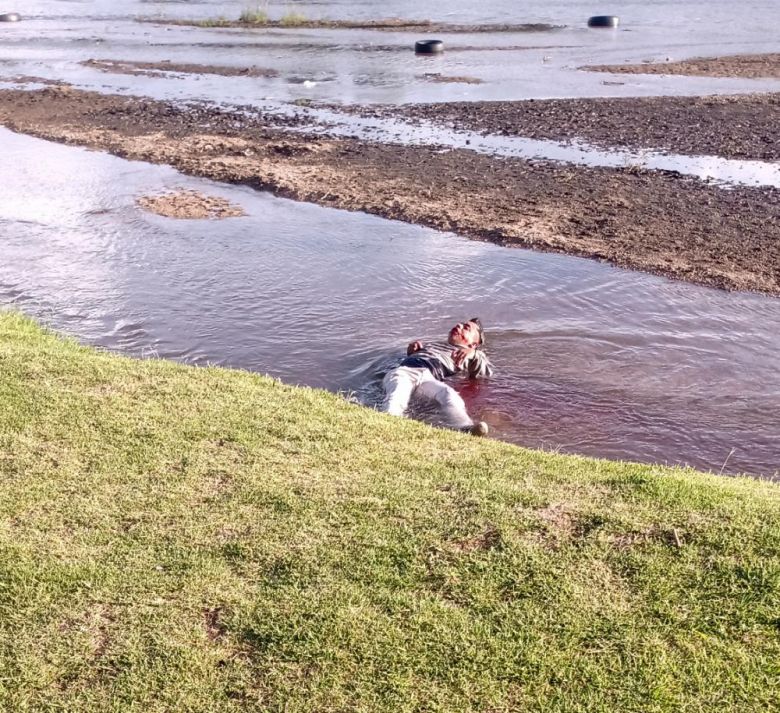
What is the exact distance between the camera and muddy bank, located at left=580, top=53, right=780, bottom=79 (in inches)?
1009

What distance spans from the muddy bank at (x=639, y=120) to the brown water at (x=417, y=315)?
22.1 ft

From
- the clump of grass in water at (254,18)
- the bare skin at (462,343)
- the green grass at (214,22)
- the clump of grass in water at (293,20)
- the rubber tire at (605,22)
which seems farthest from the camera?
the green grass at (214,22)

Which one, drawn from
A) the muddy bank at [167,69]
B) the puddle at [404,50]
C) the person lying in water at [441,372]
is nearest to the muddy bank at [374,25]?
the puddle at [404,50]

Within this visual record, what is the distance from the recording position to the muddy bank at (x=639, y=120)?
54.6 ft

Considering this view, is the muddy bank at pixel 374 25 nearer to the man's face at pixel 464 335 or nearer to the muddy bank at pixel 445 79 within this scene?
the muddy bank at pixel 445 79

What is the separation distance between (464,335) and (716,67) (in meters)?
22.7

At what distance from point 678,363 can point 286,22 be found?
39.3 meters

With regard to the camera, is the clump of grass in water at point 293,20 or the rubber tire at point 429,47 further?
the clump of grass in water at point 293,20

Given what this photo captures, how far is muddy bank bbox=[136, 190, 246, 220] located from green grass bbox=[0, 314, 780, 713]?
764cm

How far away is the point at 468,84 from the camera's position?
25141 millimetres

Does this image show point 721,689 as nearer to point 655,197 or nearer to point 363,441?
point 363,441

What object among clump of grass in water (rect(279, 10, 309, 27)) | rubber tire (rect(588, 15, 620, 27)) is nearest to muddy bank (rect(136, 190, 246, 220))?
rubber tire (rect(588, 15, 620, 27))

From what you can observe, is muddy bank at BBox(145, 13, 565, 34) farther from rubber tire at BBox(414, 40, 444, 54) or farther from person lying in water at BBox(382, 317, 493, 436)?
person lying in water at BBox(382, 317, 493, 436)

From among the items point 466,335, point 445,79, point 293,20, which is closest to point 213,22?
point 293,20
